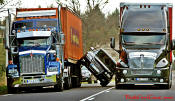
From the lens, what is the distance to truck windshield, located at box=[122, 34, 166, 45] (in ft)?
80.6

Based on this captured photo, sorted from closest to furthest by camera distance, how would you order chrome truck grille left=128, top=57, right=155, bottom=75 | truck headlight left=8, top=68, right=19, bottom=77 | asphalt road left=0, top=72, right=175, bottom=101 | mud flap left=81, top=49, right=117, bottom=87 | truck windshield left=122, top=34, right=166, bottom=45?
1. asphalt road left=0, top=72, right=175, bottom=101
2. truck headlight left=8, top=68, right=19, bottom=77
3. chrome truck grille left=128, top=57, right=155, bottom=75
4. truck windshield left=122, top=34, right=166, bottom=45
5. mud flap left=81, top=49, right=117, bottom=87

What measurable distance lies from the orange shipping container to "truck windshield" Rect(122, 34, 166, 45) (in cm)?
311

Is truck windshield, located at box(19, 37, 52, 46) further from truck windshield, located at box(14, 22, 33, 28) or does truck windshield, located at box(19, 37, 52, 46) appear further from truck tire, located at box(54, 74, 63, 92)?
truck tire, located at box(54, 74, 63, 92)

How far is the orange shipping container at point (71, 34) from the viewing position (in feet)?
84.6

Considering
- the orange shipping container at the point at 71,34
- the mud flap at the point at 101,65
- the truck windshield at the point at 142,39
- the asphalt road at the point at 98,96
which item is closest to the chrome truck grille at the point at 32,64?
the asphalt road at the point at 98,96

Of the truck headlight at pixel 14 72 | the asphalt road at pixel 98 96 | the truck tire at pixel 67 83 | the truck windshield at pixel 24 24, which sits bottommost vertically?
the asphalt road at pixel 98 96

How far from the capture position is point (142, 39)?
2473 centimetres

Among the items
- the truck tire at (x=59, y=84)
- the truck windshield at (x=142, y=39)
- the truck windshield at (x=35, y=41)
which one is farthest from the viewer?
the truck windshield at (x=142, y=39)

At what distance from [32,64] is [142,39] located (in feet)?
18.4

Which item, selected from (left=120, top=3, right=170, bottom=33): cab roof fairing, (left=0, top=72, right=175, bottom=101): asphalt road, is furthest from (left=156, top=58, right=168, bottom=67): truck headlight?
(left=0, top=72, right=175, bottom=101): asphalt road

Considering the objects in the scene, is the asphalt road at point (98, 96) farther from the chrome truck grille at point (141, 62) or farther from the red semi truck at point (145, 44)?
the chrome truck grille at point (141, 62)

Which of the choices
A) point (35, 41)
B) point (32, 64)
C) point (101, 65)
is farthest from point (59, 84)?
point (101, 65)

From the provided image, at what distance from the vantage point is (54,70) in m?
23.3

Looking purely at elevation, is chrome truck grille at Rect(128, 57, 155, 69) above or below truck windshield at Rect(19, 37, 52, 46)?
below
